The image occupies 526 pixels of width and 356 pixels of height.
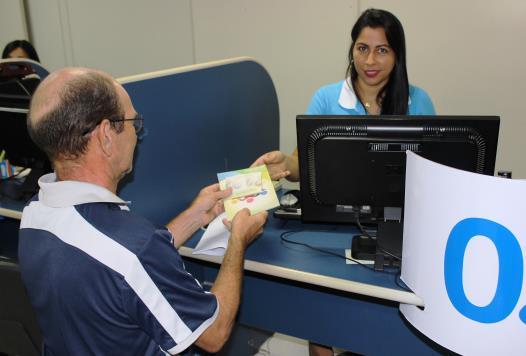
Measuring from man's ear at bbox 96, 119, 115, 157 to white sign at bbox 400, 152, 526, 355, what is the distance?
65cm

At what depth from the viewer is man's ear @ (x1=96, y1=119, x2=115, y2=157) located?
1060 mm

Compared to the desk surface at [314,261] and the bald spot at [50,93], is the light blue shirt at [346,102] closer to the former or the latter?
the desk surface at [314,261]

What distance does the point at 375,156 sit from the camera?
4.40 feet

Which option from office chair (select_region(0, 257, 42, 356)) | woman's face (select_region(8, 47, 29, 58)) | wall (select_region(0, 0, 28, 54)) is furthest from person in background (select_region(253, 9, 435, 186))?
wall (select_region(0, 0, 28, 54))

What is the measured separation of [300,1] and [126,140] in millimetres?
2203

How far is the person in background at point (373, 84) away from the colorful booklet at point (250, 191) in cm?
29

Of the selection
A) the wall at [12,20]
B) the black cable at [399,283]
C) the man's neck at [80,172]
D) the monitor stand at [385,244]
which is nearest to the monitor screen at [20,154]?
the man's neck at [80,172]

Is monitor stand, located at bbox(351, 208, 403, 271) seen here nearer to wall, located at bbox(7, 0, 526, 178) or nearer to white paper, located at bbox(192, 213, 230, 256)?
white paper, located at bbox(192, 213, 230, 256)

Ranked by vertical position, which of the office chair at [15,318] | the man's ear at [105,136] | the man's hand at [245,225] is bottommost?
the office chair at [15,318]

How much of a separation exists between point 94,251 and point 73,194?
139 mm

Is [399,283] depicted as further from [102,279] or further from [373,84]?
[373,84]

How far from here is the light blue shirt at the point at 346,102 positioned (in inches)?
81.7

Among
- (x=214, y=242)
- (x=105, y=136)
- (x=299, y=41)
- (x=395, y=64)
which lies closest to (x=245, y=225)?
(x=214, y=242)

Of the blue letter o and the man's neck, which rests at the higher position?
the man's neck
